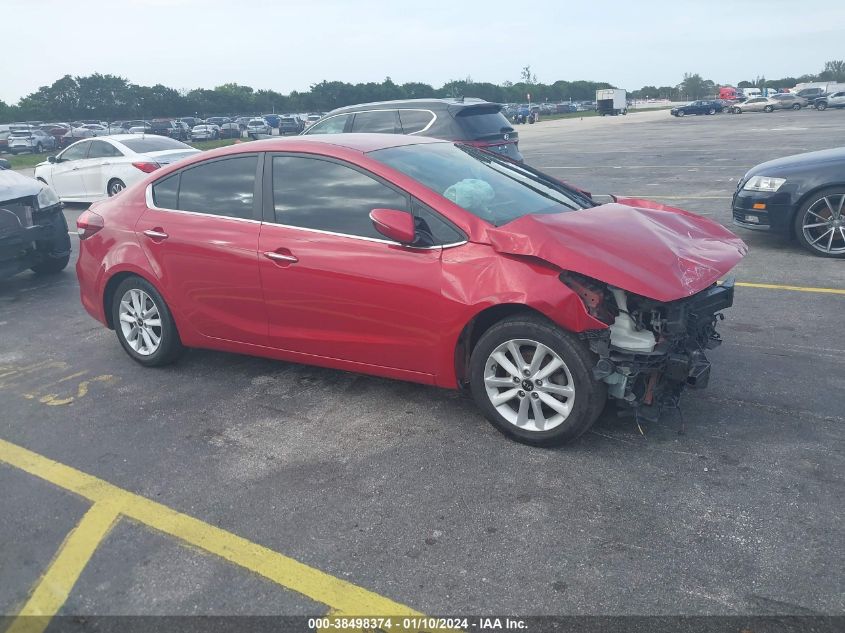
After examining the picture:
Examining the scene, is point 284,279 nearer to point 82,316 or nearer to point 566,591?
point 566,591

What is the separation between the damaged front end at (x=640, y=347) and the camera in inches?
143

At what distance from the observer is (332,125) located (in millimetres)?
12320

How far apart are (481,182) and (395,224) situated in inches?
33.2

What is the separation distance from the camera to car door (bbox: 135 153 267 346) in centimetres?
467

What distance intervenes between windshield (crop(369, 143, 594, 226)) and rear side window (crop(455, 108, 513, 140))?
6376mm

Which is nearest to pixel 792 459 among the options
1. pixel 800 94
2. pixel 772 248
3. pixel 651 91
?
pixel 772 248

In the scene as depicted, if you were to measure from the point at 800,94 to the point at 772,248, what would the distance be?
55.5 m

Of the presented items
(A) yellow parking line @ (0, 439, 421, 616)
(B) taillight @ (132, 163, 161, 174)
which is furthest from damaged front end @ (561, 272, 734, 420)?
(B) taillight @ (132, 163, 161, 174)

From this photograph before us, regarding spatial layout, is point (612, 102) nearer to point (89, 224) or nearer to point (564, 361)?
point (89, 224)

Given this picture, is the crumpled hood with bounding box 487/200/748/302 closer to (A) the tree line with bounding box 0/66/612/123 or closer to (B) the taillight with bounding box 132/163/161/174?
(B) the taillight with bounding box 132/163/161/174

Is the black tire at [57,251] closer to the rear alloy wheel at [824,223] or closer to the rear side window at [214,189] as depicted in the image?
the rear side window at [214,189]

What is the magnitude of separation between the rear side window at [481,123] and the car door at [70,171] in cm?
786

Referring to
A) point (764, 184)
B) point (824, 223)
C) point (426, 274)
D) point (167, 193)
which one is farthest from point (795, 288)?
point (167, 193)

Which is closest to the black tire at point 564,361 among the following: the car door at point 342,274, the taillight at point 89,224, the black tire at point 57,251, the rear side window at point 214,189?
the car door at point 342,274
